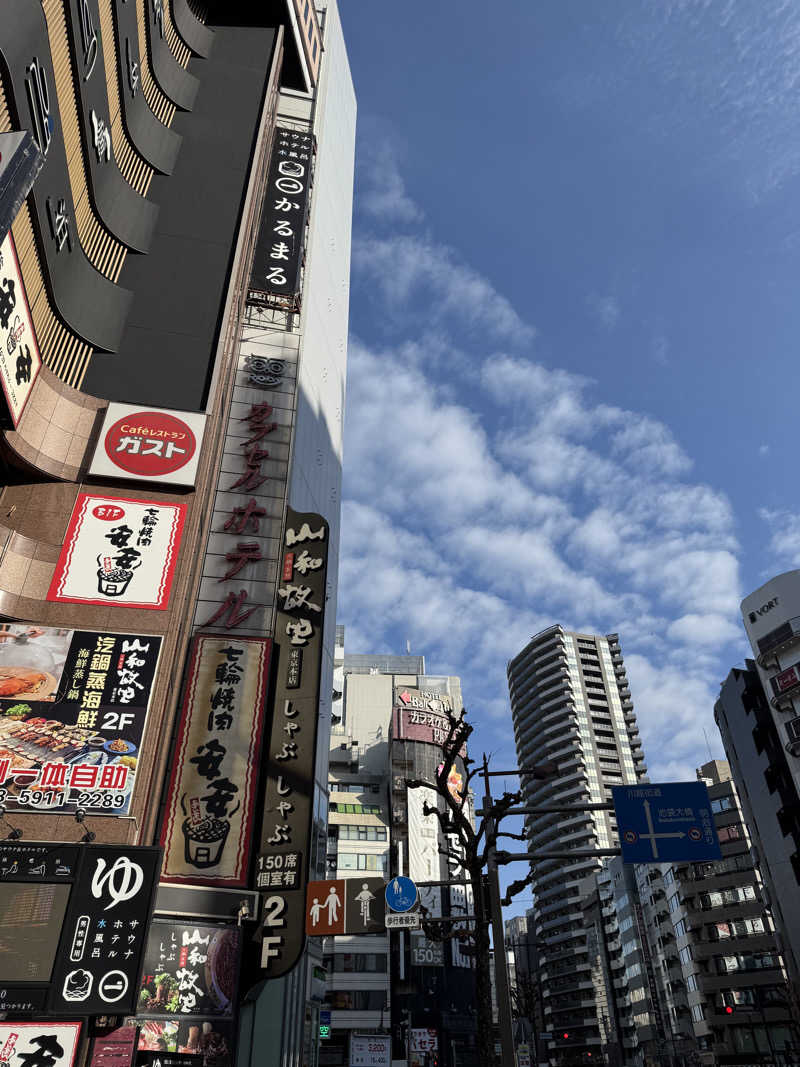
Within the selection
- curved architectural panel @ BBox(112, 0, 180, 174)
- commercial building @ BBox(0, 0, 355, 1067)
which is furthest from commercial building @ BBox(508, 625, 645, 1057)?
curved architectural panel @ BBox(112, 0, 180, 174)

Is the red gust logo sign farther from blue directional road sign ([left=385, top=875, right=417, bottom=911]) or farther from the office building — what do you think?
the office building

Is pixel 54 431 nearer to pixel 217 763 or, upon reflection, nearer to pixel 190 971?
pixel 217 763

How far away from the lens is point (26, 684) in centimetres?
2030

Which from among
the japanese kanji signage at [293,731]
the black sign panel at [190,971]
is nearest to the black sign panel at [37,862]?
the black sign panel at [190,971]

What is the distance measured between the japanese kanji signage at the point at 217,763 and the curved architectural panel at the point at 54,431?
7.53 meters

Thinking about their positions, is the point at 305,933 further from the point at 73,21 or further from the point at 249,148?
the point at 249,148

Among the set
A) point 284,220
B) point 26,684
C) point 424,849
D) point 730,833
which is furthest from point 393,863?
point 26,684

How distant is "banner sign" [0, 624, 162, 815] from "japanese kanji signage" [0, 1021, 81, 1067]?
5228 millimetres

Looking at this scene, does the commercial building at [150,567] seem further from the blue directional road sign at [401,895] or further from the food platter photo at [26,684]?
the blue directional road sign at [401,895]

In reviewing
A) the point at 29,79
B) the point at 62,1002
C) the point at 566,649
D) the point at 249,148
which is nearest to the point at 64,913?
the point at 62,1002

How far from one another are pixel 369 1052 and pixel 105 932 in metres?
57.8

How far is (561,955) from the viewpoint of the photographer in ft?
420

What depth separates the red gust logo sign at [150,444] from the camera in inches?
1000

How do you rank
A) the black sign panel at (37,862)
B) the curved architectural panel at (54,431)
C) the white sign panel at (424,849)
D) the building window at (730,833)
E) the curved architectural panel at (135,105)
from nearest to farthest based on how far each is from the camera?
the black sign panel at (37,862), the curved architectural panel at (54,431), the curved architectural panel at (135,105), the white sign panel at (424,849), the building window at (730,833)
